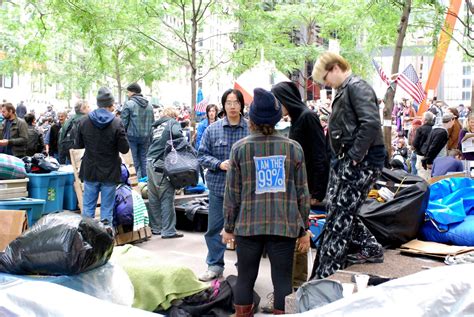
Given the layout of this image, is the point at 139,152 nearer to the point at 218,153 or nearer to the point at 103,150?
the point at 103,150

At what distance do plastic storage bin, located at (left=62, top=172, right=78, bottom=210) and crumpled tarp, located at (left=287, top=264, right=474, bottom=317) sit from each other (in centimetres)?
711

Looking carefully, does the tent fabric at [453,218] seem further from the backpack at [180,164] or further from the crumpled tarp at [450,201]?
the backpack at [180,164]

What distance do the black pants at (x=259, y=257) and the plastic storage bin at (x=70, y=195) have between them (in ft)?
18.0

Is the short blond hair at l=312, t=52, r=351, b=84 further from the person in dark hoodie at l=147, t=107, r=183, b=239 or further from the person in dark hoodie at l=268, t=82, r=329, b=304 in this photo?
the person in dark hoodie at l=147, t=107, r=183, b=239

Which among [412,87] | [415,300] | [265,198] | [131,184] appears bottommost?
[131,184]

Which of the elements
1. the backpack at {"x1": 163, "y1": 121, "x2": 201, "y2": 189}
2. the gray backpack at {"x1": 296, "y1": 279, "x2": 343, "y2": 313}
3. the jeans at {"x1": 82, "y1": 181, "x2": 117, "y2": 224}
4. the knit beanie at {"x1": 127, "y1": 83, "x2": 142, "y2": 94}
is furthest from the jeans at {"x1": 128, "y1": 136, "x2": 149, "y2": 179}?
the gray backpack at {"x1": 296, "y1": 279, "x2": 343, "y2": 313}

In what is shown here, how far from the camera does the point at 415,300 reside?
300 centimetres

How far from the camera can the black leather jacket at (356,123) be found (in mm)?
5031

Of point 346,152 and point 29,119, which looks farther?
point 29,119

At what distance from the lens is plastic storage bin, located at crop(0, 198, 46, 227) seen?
751 cm

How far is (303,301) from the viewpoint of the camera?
4371 mm

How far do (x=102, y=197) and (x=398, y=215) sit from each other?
3578 mm

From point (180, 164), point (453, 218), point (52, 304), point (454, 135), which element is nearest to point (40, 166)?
point (180, 164)

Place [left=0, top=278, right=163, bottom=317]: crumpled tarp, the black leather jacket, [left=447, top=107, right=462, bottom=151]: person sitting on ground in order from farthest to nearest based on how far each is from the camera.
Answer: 1. [left=447, top=107, right=462, bottom=151]: person sitting on ground
2. the black leather jacket
3. [left=0, top=278, right=163, bottom=317]: crumpled tarp
